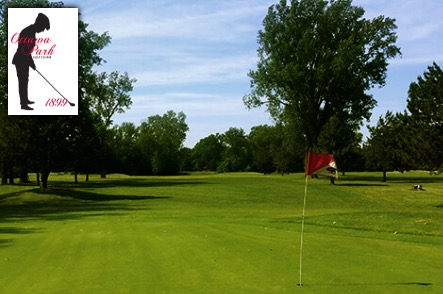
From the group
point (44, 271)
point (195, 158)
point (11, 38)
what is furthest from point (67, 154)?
point (195, 158)

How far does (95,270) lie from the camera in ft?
31.5

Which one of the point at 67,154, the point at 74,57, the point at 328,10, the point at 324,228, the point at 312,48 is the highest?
the point at 328,10

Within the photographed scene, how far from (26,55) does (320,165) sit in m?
45.5

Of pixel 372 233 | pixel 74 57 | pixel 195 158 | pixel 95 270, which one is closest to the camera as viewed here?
pixel 95 270

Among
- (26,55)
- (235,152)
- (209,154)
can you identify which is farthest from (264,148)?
(26,55)

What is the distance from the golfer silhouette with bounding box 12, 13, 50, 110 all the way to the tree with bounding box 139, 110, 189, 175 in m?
78.6

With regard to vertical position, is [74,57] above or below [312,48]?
below

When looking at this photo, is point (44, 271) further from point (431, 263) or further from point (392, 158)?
point (392, 158)

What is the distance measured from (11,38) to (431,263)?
50.1 meters

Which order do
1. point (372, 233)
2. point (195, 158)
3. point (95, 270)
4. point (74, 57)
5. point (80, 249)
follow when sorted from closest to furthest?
point (95, 270)
point (80, 249)
point (372, 233)
point (74, 57)
point (195, 158)

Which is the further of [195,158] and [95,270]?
[195,158]

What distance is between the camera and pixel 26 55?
48.3 metres

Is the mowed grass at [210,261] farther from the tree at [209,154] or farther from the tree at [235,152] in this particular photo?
the tree at [209,154]

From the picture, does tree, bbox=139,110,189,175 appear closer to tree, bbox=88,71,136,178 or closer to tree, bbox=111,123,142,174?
tree, bbox=111,123,142,174
